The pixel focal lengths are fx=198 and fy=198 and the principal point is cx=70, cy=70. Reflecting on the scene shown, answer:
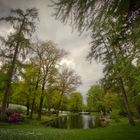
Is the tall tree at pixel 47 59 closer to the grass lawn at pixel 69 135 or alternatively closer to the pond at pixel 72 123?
the pond at pixel 72 123

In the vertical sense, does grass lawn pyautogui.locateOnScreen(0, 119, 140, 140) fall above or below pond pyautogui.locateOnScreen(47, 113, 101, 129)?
below

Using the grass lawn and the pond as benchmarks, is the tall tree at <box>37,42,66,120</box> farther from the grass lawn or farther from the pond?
the grass lawn

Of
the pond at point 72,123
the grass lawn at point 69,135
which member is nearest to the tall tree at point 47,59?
the pond at point 72,123

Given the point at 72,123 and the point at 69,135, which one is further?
the point at 72,123

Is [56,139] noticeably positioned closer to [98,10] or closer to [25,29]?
[98,10]

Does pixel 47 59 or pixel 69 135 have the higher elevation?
pixel 47 59

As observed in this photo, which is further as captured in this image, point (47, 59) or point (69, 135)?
point (47, 59)

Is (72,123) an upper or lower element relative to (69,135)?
upper

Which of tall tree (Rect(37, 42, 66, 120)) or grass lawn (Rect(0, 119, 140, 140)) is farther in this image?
tall tree (Rect(37, 42, 66, 120))

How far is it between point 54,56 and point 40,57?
2.20 m

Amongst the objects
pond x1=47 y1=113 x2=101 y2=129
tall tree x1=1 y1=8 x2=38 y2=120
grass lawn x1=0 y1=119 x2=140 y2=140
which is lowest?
grass lawn x1=0 y1=119 x2=140 y2=140

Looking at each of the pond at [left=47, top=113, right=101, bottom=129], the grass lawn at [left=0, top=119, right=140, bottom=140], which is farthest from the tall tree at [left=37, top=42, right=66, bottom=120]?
the grass lawn at [left=0, top=119, right=140, bottom=140]

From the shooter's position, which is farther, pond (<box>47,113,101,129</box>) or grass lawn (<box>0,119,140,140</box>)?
pond (<box>47,113,101,129</box>)

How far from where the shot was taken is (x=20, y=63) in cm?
2177
